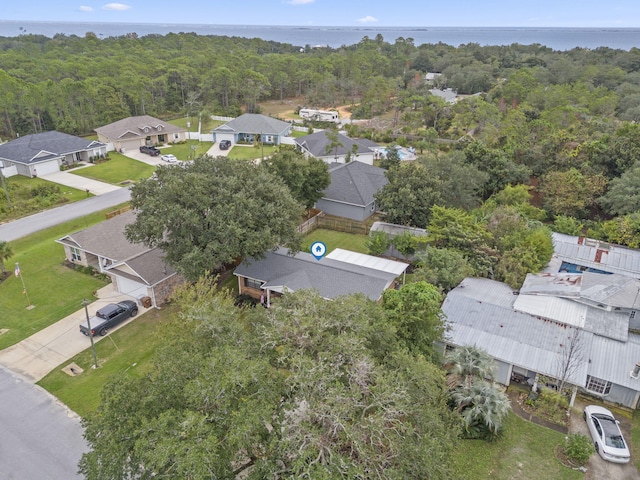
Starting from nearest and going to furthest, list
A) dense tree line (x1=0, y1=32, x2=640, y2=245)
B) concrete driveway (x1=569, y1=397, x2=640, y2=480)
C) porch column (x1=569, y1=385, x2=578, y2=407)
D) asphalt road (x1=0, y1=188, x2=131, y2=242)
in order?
concrete driveway (x1=569, y1=397, x2=640, y2=480) < porch column (x1=569, y1=385, x2=578, y2=407) < asphalt road (x1=0, y1=188, x2=131, y2=242) < dense tree line (x1=0, y1=32, x2=640, y2=245)

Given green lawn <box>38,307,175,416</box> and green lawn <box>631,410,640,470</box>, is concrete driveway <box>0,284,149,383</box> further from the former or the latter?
green lawn <box>631,410,640,470</box>

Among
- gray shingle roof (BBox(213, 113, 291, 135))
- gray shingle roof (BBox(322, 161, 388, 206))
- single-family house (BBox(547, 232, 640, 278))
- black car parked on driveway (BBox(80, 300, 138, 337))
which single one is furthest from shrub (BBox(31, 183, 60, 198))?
single-family house (BBox(547, 232, 640, 278))

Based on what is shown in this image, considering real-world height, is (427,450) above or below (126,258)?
above

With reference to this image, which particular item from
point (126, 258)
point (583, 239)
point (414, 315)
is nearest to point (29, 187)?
point (126, 258)

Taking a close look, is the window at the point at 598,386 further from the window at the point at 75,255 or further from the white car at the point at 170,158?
the white car at the point at 170,158

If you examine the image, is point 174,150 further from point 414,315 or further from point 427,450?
point 427,450

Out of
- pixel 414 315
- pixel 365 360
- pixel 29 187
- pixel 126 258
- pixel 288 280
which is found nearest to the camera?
pixel 365 360

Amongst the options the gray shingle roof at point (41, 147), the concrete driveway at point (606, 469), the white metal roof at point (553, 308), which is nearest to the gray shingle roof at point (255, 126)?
the gray shingle roof at point (41, 147)
